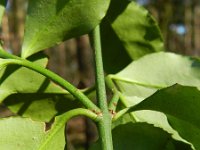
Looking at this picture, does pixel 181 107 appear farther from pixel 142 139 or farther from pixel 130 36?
pixel 130 36

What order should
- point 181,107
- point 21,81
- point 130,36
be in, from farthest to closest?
point 130,36, point 21,81, point 181,107

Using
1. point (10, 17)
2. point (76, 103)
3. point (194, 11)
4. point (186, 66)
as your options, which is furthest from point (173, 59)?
point (10, 17)

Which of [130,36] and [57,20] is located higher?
[57,20]

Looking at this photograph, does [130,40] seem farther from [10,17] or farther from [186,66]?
[10,17]

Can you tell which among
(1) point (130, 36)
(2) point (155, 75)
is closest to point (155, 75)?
(2) point (155, 75)

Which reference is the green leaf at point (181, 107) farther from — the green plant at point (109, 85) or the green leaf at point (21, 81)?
the green leaf at point (21, 81)

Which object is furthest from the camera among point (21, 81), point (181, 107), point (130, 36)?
point (130, 36)

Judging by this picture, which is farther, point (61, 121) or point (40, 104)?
point (40, 104)

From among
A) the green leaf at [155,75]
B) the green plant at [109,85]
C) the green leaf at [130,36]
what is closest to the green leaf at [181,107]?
the green plant at [109,85]
